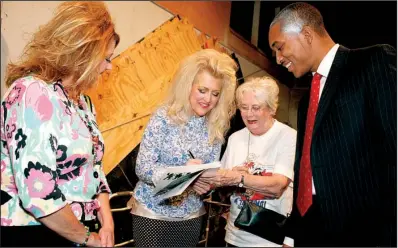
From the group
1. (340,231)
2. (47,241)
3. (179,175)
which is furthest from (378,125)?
(47,241)

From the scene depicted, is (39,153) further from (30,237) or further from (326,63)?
(326,63)

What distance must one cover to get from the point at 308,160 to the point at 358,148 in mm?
262

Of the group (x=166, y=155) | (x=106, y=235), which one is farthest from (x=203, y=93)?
(x=106, y=235)

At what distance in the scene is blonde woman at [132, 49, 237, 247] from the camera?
2.15m

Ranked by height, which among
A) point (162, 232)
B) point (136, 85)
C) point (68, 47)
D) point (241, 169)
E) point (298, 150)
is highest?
point (136, 85)

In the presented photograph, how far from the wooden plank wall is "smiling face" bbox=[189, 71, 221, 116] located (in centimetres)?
56

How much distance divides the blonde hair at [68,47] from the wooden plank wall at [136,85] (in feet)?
4.81

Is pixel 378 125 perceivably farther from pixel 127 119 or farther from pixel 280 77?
pixel 127 119

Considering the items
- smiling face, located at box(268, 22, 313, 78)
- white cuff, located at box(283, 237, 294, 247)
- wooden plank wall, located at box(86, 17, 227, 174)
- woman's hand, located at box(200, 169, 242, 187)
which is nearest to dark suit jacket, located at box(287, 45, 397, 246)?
smiling face, located at box(268, 22, 313, 78)

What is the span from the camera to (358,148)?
1509mm

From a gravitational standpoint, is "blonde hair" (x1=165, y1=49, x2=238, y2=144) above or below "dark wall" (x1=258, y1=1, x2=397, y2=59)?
below

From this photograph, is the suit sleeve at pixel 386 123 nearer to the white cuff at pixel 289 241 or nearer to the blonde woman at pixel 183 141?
the white cuff at pixel 289 241

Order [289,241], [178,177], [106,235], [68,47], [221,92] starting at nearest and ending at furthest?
1. [68,47]
2. [106,235]
3. [178,177]
4. [289,241]
5. [221,92]

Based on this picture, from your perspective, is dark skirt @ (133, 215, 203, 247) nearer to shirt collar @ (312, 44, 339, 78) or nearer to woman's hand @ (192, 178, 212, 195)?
woman's hand @ (192, 178, 212, 195)
